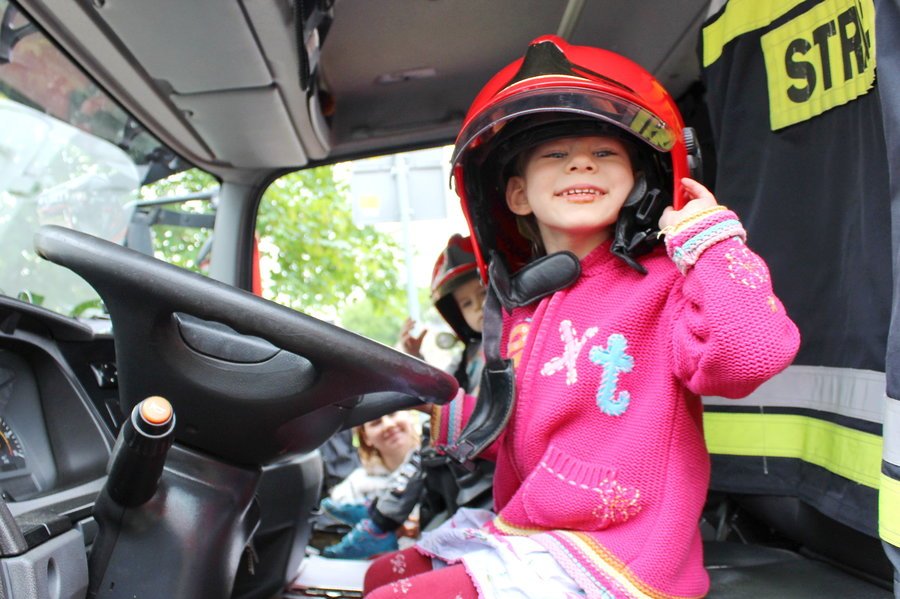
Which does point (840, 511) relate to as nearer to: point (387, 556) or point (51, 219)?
point (387, 556)

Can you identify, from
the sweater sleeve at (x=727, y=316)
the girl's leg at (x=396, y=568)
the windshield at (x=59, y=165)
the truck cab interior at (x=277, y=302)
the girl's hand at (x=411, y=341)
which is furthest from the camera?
the girl's hand at (x=411, y=341)

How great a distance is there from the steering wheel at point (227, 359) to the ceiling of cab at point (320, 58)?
75cm

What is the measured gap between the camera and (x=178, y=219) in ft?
8.54

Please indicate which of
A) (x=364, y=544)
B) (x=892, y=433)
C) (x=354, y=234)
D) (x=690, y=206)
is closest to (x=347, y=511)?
(x=364, y=544)

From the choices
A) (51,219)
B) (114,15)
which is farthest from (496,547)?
(51,219)

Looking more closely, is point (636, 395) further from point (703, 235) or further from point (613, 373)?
point (703, 235)

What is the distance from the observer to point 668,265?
4.84 feet

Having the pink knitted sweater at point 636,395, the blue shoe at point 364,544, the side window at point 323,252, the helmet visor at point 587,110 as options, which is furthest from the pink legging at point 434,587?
the side window at point 323,252

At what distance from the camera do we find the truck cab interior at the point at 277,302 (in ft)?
3.53

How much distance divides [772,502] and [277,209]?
143 inches

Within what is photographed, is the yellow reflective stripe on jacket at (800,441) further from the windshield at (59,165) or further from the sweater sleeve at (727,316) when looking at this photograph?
the windshield at (59,165)

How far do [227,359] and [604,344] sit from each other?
2.27 ft

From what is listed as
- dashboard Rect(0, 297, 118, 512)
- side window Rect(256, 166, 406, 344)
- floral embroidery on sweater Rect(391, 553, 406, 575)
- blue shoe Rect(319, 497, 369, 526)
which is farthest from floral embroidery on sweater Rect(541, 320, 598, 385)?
side window Rect(256, 166, 406, 344)

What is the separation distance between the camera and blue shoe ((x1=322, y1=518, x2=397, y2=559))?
101 inches
